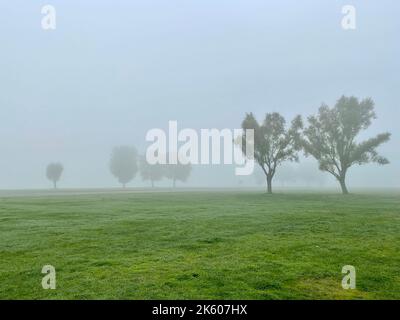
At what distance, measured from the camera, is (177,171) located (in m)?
146

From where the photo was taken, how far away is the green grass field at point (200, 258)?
33.0 ft

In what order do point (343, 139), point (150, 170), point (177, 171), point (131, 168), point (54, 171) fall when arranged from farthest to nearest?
point (177, 171) → point (150, 170) → point (131, 168) → point (54, 171) → point (343, 139)

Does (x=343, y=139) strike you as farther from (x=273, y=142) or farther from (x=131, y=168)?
(x=131, y=168)

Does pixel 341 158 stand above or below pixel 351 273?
above

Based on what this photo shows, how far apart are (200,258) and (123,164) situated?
430 feet

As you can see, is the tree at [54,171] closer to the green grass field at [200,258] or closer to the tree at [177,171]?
the tree at [177,171]

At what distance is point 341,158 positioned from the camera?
61.6 meters

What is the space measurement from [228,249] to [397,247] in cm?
792

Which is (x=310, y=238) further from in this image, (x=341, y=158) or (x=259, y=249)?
(x=341, y=158)

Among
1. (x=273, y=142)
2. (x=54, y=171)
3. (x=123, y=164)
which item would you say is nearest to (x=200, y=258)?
(x=273, y=142)

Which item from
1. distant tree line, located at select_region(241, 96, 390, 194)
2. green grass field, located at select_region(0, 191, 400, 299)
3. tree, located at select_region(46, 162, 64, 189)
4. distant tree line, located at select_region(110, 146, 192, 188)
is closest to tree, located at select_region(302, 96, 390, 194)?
distant tree line, located at select_region(241, 96, 390, 194)

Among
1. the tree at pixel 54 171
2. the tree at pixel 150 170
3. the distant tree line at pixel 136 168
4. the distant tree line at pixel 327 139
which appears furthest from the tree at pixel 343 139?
the tree at pixel 54 171

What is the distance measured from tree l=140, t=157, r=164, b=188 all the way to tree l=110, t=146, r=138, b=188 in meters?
4.84
